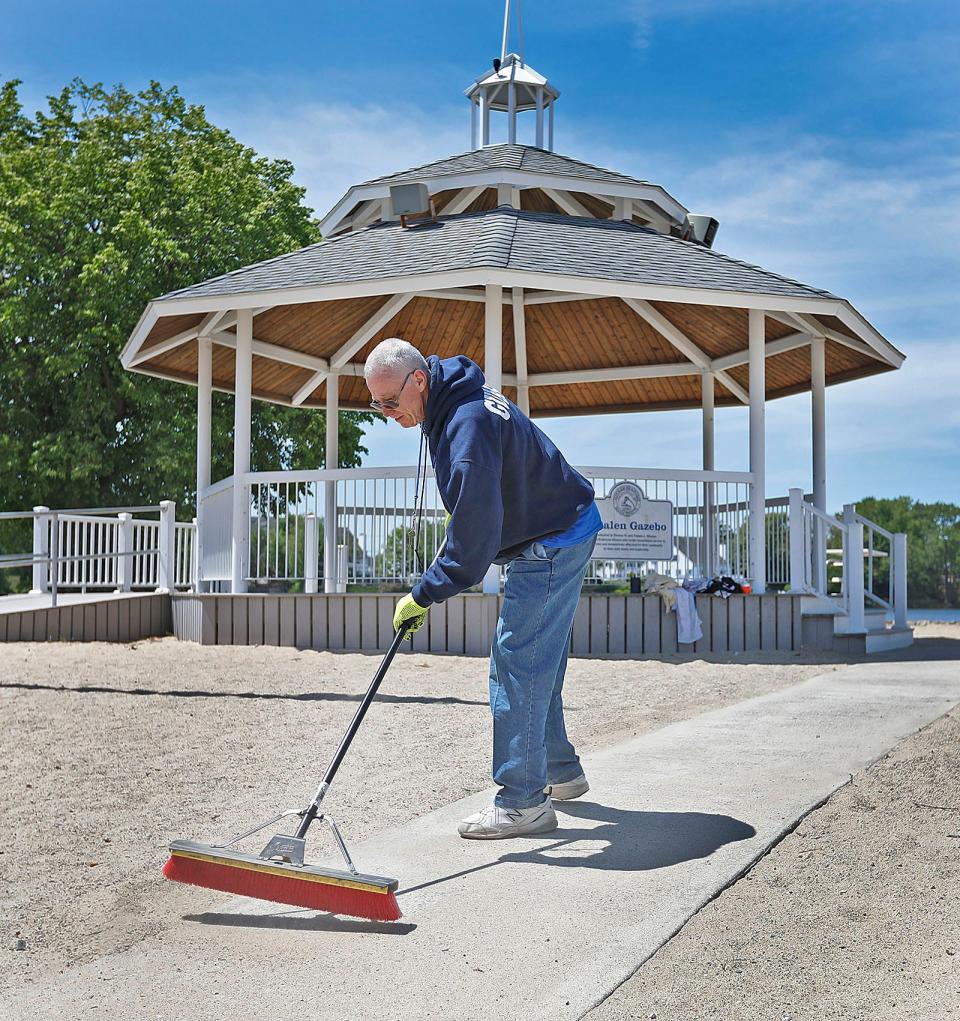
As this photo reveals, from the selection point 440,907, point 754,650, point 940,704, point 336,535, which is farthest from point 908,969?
point 336,535

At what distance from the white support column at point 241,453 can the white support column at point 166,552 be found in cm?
168

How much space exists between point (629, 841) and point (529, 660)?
0.76m

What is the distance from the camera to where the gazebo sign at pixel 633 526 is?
475 inches

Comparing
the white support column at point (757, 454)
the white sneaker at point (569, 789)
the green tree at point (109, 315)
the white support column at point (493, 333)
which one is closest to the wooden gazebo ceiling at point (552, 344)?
the white support column at point (757, 454)

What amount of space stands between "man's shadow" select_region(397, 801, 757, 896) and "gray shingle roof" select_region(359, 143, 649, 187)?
35.3ft

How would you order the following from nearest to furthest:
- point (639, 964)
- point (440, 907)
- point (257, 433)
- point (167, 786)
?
1. point (639, 964)
2. point (440, 907)
3. point (167, 786)
4. point (257, 433)

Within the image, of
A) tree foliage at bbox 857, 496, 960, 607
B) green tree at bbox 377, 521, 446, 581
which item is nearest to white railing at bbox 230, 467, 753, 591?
green tree at bbox 377, 521, 446, 581

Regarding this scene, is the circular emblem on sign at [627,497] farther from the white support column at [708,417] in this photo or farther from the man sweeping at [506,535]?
the man sweeping at [506,535]

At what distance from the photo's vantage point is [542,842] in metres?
4.40

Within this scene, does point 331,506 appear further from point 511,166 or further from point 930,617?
point 930,617

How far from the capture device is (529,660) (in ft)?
14.4

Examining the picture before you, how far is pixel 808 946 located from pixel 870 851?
101 cm

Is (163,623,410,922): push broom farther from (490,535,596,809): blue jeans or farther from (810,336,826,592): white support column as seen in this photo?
(810,336,826,592): white support column

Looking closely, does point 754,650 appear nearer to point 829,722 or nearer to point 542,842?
point 829,722
